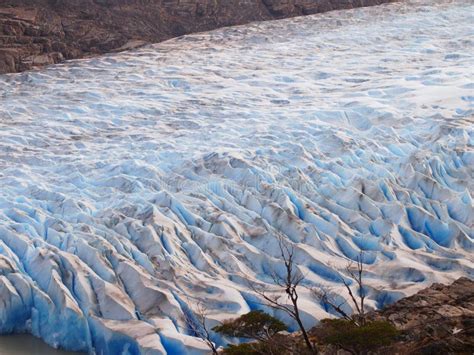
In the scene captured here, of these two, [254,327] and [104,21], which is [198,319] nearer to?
[254,327]

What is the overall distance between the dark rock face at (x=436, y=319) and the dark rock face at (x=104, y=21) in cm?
1131

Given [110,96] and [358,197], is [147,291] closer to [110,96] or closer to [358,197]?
[358,197]

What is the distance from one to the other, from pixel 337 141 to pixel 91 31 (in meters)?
9.32

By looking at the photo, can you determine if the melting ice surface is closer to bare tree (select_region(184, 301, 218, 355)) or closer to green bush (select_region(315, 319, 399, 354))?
bare tree (select_region(184, 301, 218, 355))

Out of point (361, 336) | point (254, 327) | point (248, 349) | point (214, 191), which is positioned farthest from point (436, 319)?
point (214, 191)

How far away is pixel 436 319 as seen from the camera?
696cm

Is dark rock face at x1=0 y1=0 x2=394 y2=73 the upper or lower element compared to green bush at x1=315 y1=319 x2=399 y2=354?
upper

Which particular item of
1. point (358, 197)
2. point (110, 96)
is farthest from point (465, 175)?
point (110, 96)

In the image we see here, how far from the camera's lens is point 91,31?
18.6 m

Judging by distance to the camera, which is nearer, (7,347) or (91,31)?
(7,347)

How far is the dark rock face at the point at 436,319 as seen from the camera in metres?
6.27

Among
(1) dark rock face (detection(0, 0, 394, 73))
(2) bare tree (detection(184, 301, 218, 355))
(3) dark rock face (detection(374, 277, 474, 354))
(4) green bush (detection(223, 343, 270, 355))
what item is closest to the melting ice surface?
(2) bare tree (detection(184, 301, 218, 355))

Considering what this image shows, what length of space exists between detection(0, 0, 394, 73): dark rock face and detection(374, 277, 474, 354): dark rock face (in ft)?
37.1

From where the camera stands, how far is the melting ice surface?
7863 millimetres
